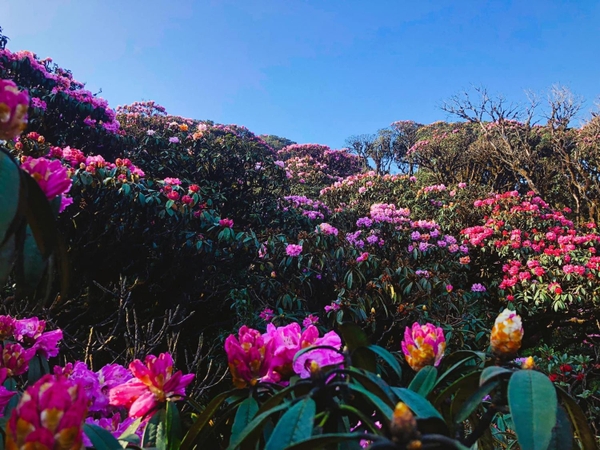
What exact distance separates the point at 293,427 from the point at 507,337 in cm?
Result: 38

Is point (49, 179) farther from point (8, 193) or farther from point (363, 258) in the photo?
point (363, 258)

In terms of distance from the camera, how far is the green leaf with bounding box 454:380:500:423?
50 centimetres

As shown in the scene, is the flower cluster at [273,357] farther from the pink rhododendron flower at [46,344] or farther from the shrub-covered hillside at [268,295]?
the pink rhododendron flower at [46,344]

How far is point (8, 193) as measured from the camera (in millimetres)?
432

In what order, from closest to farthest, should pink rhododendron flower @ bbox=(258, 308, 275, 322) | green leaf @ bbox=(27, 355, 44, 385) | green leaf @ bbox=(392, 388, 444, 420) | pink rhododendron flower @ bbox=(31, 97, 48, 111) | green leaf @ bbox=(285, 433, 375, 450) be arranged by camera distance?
green leaf @ bbox=(285, 433, 375, 450) < green leaf @ bbox=(392, 388, 444, 420) < green leaf @ bbox=(27, 355, 44, 385) < pink rhododendron flower @ bbox=(258, 308, 275, 322) < pink rhododendron flower @ bbox=(31, 97, 48, 111)

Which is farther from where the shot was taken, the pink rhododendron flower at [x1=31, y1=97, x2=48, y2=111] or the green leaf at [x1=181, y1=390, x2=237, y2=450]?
the pink rhododendron flower at [x1=31, y1=97, x2=48, y2=111]

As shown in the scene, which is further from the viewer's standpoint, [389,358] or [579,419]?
[389,358]

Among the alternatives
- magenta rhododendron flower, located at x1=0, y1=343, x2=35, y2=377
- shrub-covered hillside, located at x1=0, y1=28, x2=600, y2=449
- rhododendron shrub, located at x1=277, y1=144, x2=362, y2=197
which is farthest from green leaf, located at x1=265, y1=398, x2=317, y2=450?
rhododendron shrub, located at x1=277, y1=144, x2=362, y2=197

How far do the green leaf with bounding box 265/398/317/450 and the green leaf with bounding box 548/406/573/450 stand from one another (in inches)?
12.3

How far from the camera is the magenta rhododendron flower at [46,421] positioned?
1.28 ft

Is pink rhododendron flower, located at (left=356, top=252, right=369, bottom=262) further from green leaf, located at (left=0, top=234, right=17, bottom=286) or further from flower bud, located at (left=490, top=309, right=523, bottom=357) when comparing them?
green leaf, located at (left=0, top=234, right=17, bottom=286)

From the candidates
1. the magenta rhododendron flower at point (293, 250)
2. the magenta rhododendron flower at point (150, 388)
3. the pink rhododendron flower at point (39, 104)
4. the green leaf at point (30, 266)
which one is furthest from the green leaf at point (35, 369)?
the pink rhododendron flower at point (39, 104)

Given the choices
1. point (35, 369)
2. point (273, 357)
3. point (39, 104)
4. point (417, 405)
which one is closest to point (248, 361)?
point (273, 357)

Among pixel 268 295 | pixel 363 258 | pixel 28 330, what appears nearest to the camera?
pixel 28 330
